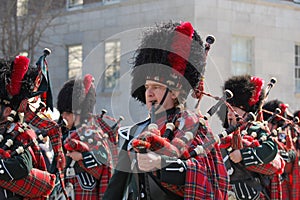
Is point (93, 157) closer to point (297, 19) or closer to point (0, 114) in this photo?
point (0, 114)

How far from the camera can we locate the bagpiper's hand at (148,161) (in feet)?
13.2

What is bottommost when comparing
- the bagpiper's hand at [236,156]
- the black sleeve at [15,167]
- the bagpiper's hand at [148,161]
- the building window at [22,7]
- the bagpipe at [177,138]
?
the bagpiper's hand at [236,156]

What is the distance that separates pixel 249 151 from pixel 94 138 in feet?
5.72

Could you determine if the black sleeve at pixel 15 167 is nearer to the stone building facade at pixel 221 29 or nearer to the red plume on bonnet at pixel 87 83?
the red plume on bonnet at pixel 87 83

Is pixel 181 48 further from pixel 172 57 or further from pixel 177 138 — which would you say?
pixel 177 138

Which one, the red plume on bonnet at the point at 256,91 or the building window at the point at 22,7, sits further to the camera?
the building window at the point at 22,7

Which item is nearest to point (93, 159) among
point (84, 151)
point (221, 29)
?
point (84, 151)

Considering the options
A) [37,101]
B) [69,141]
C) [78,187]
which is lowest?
[78,187]

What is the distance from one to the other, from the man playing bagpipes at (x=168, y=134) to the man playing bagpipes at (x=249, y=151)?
1402 millimetres

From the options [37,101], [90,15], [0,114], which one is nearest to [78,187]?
[37,101]

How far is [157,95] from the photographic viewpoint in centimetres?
438

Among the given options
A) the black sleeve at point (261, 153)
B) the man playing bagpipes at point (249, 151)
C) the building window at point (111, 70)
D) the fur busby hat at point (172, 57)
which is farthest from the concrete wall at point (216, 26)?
the fur busby hat at point (172, 57)

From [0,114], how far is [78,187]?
196cm

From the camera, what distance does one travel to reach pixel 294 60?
17328mm
